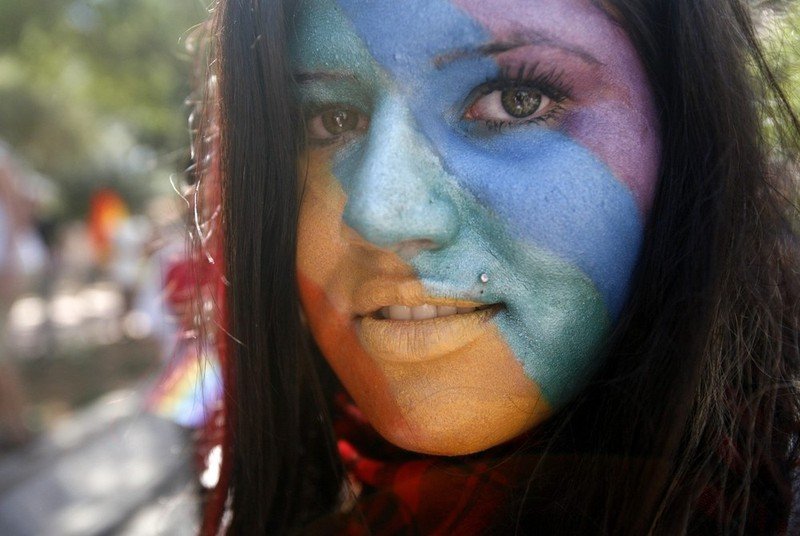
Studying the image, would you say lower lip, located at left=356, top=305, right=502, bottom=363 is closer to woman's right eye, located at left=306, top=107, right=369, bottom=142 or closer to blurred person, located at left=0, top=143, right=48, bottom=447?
woman's right eye, located at left=306, top=107, right=369, bottom=142

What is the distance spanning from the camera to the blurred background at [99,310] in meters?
2.09

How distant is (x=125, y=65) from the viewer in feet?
18.7

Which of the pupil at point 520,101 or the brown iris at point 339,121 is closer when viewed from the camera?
the pupil at point 520,101

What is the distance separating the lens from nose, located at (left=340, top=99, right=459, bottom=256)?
981 mm

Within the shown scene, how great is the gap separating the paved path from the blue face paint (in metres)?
2.28

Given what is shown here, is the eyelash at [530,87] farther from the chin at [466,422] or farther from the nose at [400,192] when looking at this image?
the chin at [466,422]

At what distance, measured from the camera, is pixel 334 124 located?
1.15 meters

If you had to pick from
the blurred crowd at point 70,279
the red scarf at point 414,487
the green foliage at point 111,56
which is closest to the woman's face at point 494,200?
the red scarf at point 414,487

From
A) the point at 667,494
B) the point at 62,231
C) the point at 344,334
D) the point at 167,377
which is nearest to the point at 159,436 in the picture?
the point at 167,377

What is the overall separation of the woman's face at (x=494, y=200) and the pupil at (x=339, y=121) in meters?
0.09

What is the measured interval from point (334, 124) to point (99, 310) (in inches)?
273

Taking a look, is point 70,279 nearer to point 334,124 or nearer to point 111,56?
point 111,56

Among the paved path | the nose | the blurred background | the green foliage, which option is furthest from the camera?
the green foliage

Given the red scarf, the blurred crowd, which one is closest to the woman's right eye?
the red scarf
